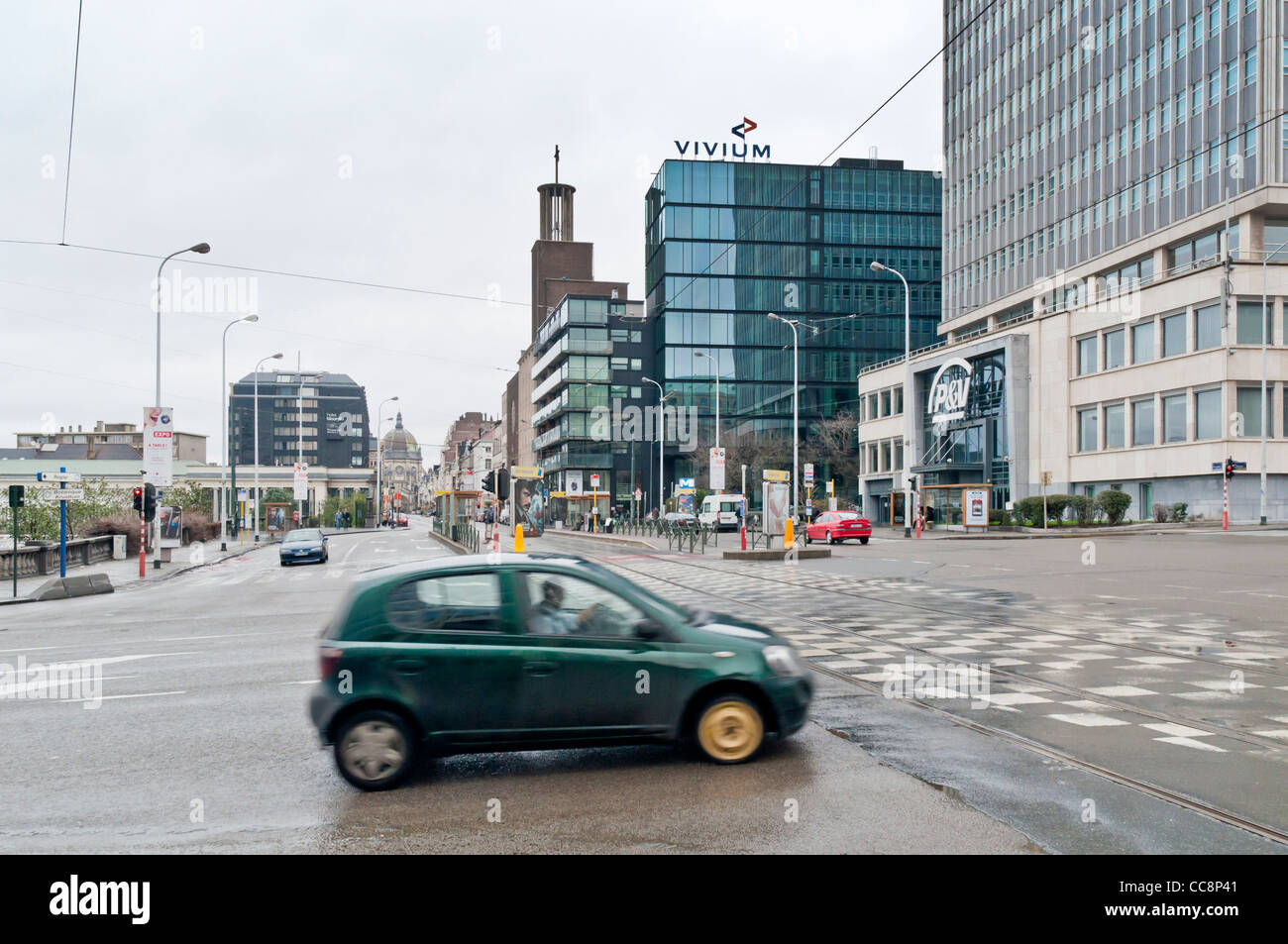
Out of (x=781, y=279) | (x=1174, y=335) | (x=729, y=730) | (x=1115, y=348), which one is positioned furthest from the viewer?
(x=781, y=279)

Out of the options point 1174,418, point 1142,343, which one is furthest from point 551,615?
point 1142,343

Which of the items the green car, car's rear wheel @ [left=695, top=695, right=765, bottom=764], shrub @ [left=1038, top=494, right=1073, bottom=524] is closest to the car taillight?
the green car

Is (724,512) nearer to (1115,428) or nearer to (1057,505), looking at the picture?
(1057,505)

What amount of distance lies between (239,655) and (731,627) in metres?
7.92

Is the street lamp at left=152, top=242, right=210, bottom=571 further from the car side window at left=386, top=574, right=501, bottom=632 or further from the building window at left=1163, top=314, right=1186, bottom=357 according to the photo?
the building window at left=1163, top=314, right=1186, bottom=357


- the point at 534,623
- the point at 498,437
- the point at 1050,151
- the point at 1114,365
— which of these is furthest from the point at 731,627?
the point at 498,437

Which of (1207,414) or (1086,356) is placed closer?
(1207,414)

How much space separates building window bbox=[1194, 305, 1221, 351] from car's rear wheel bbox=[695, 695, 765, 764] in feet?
157

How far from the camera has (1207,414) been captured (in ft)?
153

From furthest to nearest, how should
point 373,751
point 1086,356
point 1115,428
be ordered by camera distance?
point 1086,356, point 1115,428, point 373,751

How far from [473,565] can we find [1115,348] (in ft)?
180

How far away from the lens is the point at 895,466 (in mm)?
76125

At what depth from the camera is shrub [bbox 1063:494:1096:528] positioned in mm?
48531
